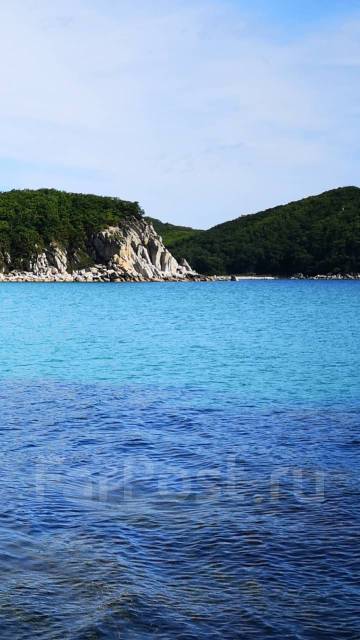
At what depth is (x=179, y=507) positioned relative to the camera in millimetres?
13578

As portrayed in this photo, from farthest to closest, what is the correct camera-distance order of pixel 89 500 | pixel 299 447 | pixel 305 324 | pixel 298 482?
pixel 305 324, pixel 299 447, pixel 298 482, pixel 89 500

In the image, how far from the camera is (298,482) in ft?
50.5

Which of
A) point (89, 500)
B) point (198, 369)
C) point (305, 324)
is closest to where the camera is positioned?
point (89, 500)

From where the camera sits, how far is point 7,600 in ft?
31.0

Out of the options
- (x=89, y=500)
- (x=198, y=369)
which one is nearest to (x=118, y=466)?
(x=89, y=500)

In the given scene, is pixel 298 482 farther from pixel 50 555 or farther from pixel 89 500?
pixel 50 555

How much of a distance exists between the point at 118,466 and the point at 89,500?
2746 millimetres

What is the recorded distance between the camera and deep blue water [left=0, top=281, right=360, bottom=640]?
364 inches

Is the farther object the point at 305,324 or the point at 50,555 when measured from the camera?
the point at 305,324

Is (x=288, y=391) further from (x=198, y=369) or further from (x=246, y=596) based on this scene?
(x=246, y=596)

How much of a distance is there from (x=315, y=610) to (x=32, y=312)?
74.8m

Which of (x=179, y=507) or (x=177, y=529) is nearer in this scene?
(x=177, y=529)

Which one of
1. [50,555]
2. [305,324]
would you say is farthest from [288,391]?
[305,324]

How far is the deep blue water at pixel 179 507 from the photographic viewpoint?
364 inches
